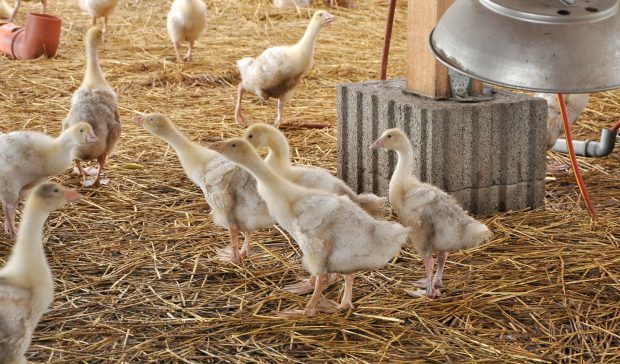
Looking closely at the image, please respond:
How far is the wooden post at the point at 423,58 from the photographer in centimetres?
504

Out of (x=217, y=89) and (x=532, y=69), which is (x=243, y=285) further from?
(x=217, y=89)

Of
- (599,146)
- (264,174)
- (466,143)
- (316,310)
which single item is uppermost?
(264,174)

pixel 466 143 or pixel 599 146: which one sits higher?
pixel 466 143

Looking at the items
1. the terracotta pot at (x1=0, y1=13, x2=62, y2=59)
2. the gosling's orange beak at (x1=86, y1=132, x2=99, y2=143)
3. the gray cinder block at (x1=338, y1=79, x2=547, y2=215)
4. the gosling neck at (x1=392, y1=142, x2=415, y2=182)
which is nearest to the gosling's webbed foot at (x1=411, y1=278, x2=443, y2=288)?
the gosling neck at (x1=392, y1=142, x2=415, y2=182)

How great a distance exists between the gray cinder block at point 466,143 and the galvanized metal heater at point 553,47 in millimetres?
3015

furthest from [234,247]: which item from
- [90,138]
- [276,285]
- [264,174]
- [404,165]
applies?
[90,138]

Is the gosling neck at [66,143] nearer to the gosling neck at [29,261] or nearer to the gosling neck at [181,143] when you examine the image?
the gosling neck at [181,143]

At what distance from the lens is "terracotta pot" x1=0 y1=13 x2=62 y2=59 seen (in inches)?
354

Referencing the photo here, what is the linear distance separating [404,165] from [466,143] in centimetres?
89

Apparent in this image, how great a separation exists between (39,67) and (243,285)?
5334mm

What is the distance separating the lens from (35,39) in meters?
9.05

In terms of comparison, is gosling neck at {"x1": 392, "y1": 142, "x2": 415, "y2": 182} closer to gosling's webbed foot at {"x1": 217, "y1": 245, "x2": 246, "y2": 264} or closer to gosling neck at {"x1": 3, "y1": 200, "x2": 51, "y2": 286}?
gosling's webbed foot at {"x1": 217, "y1": 245, "x2": 246, "y2": 264}

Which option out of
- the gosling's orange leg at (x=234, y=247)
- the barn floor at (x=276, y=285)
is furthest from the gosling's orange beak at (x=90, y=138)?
the gosling's orange leg at (x=234, y=247)

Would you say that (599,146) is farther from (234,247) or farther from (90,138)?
(90,138)
